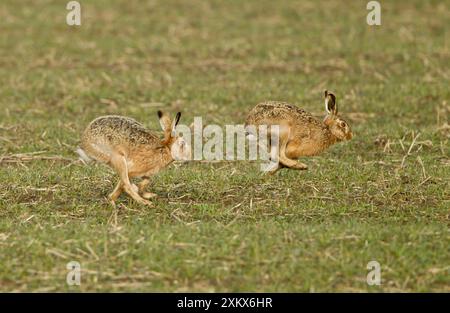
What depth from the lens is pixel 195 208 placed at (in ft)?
30.8

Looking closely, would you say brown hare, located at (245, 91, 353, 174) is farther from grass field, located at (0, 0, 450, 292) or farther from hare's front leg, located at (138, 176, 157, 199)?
hare's front leg, located at (138, 176, 157, 199)

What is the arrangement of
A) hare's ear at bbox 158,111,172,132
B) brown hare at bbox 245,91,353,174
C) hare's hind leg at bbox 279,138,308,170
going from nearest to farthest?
hare's ear at bbox 158,111,172,132 < brown hare at bbox 245,91,353,174 < hare's hind leg at bbox 279,138,308,170

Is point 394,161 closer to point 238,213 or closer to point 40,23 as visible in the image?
point 238,213

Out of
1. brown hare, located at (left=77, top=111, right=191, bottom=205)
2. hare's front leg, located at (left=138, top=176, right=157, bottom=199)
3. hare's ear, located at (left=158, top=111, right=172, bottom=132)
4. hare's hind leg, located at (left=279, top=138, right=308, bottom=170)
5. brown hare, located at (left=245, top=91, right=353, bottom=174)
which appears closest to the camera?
brown hare, located at (left=77, top=111, right=191, bottom=205)

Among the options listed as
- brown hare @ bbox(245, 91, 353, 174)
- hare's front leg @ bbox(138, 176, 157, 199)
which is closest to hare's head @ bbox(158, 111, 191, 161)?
hare's front leg @ bbox(138, 176, 157, 199)

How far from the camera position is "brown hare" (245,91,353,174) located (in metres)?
10.2

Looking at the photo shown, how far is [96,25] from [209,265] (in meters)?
13.1

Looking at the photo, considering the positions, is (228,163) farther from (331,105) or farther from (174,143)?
(174,143)

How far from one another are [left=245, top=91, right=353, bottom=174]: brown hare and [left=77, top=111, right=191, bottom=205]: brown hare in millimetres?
1157

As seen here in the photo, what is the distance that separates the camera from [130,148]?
9.28 meters

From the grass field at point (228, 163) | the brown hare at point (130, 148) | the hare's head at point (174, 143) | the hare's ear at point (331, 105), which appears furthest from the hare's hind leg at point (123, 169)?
the hare's ear at point (331, 105)

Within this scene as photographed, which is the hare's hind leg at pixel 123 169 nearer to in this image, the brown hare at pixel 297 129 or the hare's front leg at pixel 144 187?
the hare's front leg at pixel 144 187
